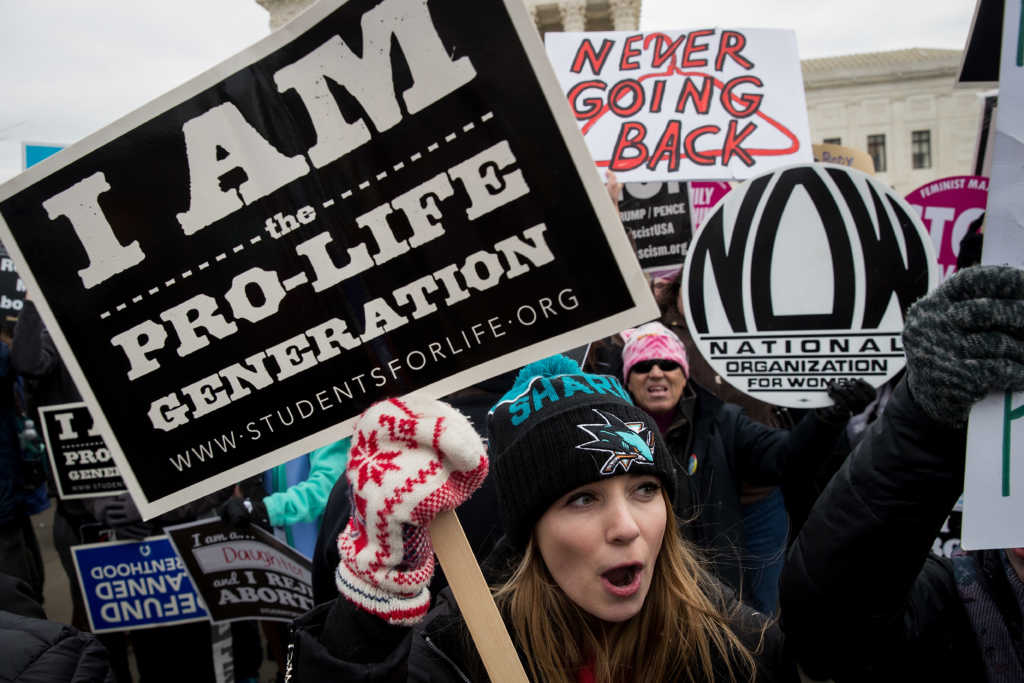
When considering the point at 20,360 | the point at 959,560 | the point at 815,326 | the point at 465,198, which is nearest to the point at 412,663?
the point at 465,198

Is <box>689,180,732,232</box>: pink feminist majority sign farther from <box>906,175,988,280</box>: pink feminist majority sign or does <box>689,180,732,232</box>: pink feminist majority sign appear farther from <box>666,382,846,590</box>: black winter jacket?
<box>666,382,846,590</box>: black winter jacket

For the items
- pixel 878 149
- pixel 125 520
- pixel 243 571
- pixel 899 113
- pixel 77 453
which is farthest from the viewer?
pixel 878 149

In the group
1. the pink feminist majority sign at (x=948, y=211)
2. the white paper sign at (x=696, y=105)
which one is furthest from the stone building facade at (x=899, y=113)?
the pink feminist majority sign at (x=948, y=211)

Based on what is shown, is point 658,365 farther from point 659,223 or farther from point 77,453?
point 77,453

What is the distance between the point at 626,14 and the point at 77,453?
33843 millimetres

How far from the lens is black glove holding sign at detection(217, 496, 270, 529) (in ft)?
9.02

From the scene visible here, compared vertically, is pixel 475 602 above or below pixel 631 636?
above

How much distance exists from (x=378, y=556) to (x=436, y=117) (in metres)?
0.77

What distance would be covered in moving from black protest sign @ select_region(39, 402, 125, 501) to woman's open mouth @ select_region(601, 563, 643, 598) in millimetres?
2891

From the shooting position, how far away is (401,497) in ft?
3.44

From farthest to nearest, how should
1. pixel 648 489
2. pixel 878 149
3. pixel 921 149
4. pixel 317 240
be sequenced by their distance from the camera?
pixel 878 149
pixel 921 149
pixel 648 489
pixel 317 240

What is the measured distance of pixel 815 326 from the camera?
7.73ft

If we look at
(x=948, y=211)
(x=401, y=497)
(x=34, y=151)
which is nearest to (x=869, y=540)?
(x=401, y=497)

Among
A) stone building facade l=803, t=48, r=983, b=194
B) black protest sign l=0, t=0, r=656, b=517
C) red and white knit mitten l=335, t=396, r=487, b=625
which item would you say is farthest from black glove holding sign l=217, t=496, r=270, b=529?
stone building facade l=803, t=48, r=983, b=194
